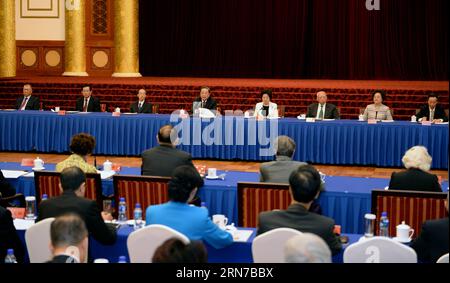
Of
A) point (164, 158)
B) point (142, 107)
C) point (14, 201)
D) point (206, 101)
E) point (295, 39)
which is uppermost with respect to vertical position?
point (295, 39)

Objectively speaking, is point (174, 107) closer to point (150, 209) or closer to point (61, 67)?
point (61, 67)

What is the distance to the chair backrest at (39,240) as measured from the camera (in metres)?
4.24

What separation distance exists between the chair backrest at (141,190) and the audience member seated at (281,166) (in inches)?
31.1

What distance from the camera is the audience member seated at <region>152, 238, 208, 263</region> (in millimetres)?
2670

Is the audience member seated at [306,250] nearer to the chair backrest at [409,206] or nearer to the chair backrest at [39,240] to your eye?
the chair backrest at [39,240]

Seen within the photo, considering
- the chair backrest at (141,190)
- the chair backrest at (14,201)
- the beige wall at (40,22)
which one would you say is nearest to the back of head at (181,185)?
the chair backrest at (141,190)

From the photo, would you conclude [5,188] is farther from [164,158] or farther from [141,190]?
[164,158]

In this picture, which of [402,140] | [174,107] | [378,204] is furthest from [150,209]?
[174,107]

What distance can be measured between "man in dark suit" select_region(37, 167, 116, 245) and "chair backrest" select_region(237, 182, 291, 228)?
1316 millimetres

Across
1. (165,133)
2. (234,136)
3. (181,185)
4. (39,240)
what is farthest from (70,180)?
(234,136)

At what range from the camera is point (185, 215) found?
4199 mm

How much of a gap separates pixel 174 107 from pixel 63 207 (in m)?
9.32

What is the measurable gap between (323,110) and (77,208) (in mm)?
6664
